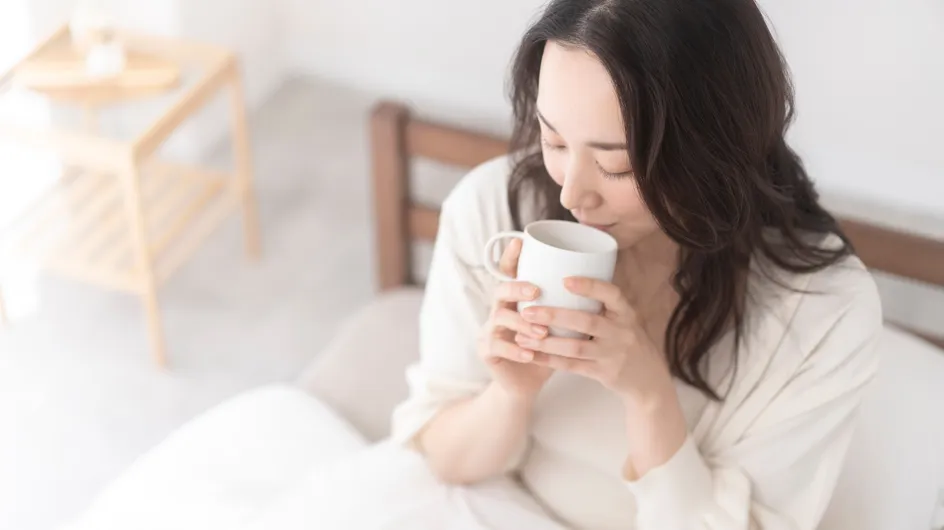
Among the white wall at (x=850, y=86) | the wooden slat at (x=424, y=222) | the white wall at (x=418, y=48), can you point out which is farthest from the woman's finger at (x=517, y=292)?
the white wall at (x=418, y=48)

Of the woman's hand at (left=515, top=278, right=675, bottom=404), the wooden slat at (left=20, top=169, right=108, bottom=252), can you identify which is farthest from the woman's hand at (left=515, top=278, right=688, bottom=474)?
the wooden slat at (left=20, top=169, right=108, bottom=252)

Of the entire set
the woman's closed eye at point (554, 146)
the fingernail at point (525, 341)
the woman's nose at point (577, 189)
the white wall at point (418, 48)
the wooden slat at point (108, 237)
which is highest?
the woman's closed eye at point (554, 146)

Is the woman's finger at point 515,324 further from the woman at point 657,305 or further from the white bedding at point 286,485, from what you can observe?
the white bedding at point 286,485

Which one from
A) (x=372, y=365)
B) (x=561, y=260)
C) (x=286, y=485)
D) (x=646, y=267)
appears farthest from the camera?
(x=372, y=365)

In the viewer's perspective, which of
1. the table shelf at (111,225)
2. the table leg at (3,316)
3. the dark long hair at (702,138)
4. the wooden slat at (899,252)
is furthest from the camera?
the table leg at (3,316)

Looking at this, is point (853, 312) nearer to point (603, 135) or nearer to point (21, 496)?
point (603, 135)

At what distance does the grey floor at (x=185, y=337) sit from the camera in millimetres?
1885

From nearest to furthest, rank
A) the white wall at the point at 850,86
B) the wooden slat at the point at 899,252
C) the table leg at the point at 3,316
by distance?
the wooden slat at the point at 899,252
the table leg at the point at 3,316
the white wall at the point at 850,86

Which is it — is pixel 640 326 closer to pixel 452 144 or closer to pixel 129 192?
pixel 452 144

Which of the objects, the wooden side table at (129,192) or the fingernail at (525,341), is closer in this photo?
the fingernail at (525,341)

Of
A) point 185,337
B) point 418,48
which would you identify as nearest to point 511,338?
point 185,337

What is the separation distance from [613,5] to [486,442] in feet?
1.66

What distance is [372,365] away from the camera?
67.6 inches

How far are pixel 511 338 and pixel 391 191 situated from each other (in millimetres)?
765
